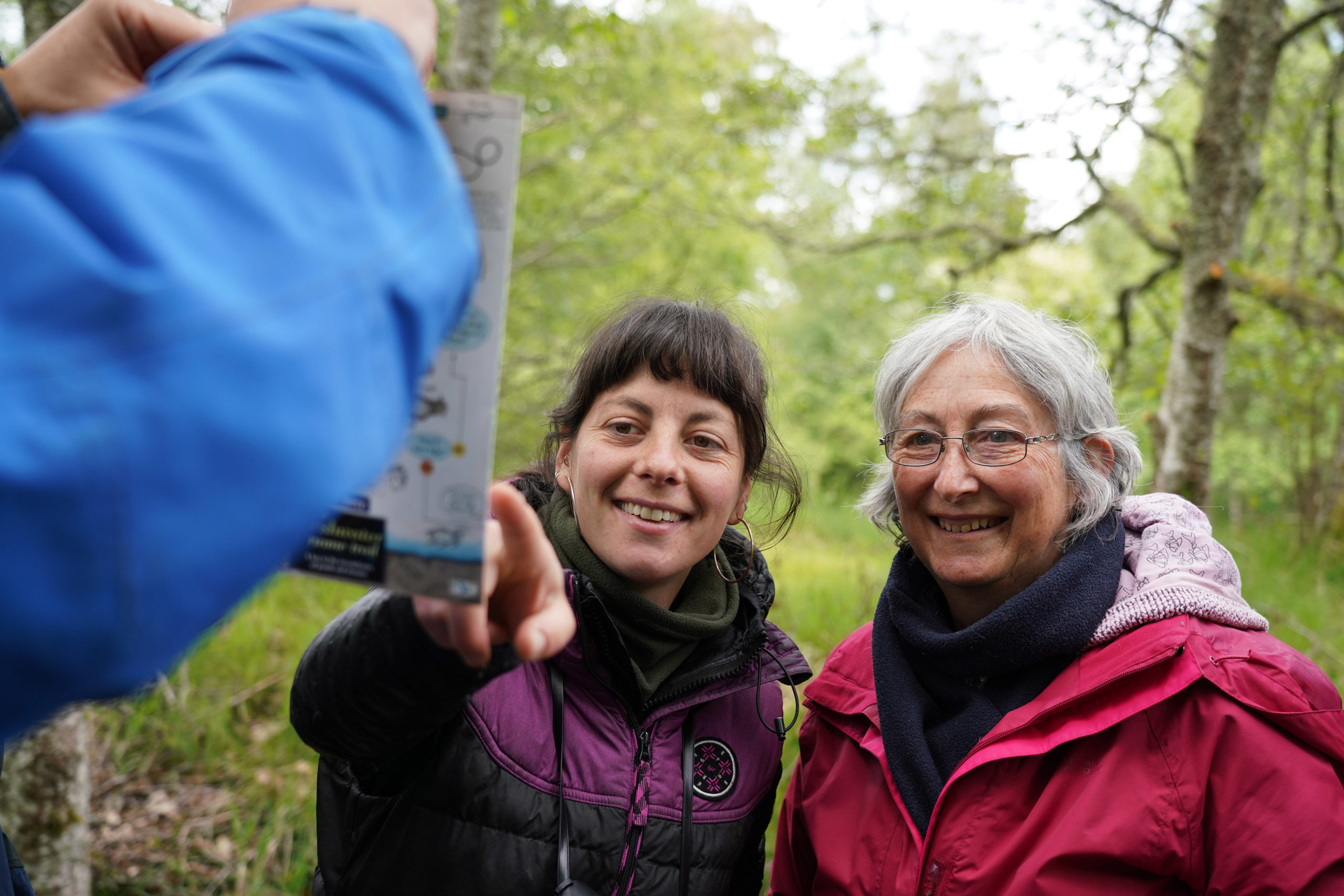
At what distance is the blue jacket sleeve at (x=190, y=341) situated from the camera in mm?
516

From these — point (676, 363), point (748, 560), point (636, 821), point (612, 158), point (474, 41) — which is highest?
point (612, 158)

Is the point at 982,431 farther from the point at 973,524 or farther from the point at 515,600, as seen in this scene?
the point at 515,600

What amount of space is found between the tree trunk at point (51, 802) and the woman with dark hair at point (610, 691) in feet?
5.76

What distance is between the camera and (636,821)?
1.84 meters

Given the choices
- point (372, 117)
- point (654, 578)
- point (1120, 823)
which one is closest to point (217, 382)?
point (372, 117)

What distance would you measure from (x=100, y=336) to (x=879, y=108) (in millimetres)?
7133

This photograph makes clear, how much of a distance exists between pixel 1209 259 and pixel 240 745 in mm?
5426

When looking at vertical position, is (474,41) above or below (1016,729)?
above

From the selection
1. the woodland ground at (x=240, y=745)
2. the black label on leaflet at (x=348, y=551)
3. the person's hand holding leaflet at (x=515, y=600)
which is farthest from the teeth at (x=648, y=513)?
the woodland ground at (x=240, y=745)

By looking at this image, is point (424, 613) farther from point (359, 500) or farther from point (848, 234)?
point (848, 234)

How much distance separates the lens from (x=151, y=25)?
118 centimetres

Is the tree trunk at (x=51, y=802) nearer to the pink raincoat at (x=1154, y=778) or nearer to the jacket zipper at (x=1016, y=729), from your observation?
the pink raincoat at (x=1154, y=778)

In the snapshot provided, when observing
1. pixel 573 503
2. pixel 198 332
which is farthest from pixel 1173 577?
pixel 198 332

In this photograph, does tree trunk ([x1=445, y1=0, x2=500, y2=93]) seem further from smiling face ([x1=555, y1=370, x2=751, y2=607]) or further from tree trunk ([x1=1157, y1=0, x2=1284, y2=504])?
tree trunk ([x1=1157, y1=0, x2=1284, y2=504])
